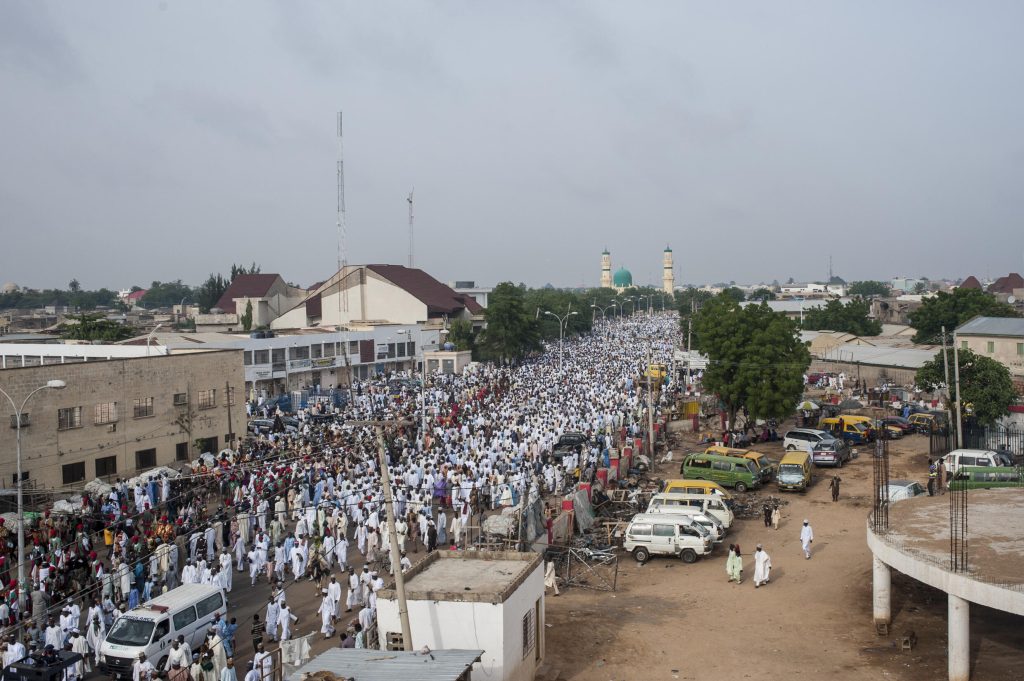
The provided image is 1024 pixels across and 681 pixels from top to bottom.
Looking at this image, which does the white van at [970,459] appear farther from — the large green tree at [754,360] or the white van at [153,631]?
the white van at [153,631]

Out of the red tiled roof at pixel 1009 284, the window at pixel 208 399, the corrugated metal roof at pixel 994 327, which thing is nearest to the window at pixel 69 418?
the window at pixel 208 399

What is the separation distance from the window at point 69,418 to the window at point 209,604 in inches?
566

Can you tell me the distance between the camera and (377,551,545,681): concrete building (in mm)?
12625

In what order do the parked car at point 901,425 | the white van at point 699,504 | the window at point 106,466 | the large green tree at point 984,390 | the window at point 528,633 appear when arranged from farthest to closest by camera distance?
the parked car at point 901,425 < the large green tree at point 984,390 < the window at point 106,466 < the white van at point 699,504 < the window at point 528,633

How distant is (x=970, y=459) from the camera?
25.7 metres

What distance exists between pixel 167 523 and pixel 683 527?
37.2ft

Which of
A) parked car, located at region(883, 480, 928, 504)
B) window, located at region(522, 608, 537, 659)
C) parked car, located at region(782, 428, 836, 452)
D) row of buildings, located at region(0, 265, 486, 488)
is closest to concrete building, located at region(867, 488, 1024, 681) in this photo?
parked car, located at region(883, 480, 928, 504)

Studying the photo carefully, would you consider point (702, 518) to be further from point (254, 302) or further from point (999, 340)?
point (254, 302)

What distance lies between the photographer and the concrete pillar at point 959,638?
13.1m

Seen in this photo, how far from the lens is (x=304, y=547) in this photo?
18.5 meters

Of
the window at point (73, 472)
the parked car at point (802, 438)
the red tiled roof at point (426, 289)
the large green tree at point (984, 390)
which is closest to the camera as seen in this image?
the window at point (73, 472)

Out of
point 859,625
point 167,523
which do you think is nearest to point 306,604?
point 167,523

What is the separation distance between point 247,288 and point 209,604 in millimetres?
67435

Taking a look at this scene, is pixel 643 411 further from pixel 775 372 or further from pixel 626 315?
pixel 626 315
